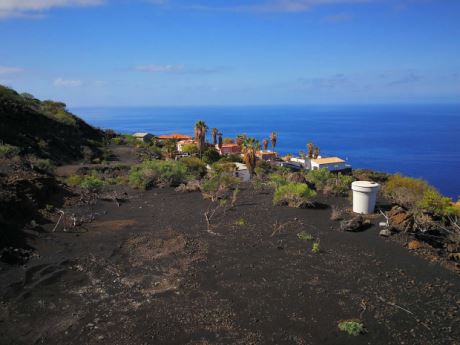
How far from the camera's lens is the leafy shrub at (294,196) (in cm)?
1359

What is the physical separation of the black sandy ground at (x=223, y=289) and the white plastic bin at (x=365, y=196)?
57.5 inches

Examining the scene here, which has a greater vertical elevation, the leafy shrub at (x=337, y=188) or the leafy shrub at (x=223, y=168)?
the leafy shrub at (x=337, y=188)

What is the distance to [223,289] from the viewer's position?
791cm

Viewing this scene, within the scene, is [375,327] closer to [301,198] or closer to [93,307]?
[93,307]

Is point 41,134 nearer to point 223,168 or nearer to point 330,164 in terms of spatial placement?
point 223,168

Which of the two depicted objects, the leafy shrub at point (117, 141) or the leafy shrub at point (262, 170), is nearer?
the leafy shrub at point (262, 170)

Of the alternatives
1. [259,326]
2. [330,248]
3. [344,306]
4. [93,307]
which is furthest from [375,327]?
[93,307]

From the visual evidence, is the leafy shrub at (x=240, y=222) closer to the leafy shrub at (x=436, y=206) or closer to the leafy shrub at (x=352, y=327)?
the leafy shrub at (x=352, y=327)

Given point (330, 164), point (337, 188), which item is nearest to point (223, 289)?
point (337, 188)

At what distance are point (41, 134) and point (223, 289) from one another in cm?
3127

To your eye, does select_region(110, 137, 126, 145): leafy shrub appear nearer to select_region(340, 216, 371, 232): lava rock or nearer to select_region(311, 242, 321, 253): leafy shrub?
select_region(340, 216, 371, 232): lava rock

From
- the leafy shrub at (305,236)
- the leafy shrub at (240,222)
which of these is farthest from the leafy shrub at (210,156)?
the leafy shrub at (305,236)

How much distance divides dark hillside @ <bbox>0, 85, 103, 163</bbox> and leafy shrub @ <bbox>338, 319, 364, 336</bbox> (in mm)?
26026

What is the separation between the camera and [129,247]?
33.5 feet
